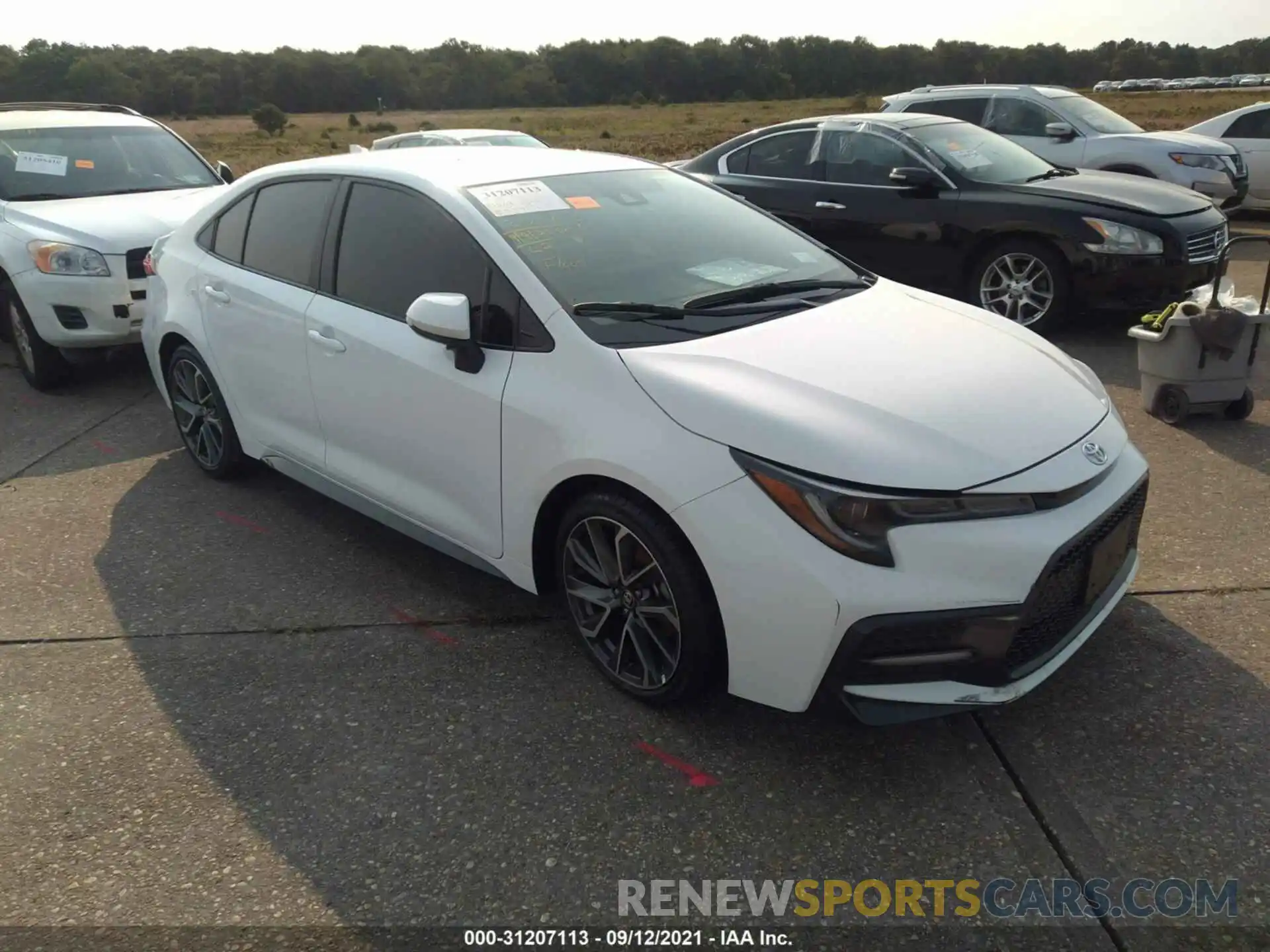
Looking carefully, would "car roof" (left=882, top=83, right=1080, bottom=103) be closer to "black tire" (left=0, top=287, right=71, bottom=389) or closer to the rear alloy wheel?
the rear alloy wheel

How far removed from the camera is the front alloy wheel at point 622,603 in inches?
113

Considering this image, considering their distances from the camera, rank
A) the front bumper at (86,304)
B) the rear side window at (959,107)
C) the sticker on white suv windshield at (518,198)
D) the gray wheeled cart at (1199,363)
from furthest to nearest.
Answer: the rear side window at (959,107)
the front bumper at (86,304)
the gray wheeled cart at (1199,363)
the sticker on white suv windshield at (518,198)

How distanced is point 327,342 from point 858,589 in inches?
91.6

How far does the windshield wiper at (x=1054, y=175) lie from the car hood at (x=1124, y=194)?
6 cm

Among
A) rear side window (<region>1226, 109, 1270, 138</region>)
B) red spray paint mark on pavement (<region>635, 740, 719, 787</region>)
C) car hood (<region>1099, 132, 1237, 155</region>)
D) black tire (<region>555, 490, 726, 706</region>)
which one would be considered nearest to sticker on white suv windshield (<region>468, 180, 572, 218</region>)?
black tire (<region>555, 490, 726, 706</region>)

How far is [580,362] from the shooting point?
295 cm

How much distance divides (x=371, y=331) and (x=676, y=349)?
4.18ft

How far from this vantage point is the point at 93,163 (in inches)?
294

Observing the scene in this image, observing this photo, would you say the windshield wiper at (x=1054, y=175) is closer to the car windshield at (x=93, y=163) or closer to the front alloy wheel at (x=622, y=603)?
the front alloy wheel at (x=622, y=603)

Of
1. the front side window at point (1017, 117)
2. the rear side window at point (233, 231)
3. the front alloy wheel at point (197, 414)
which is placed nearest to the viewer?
the rear side window at point (233, 231)

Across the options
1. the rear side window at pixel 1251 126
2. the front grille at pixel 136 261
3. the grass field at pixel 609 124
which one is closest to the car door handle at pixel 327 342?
the front grille at pixel 136 261

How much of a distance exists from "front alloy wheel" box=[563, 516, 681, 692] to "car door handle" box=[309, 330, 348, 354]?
1.29m

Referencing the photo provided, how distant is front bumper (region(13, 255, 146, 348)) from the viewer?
6.39 meters

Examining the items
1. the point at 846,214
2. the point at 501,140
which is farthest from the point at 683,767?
the point at 501,140
